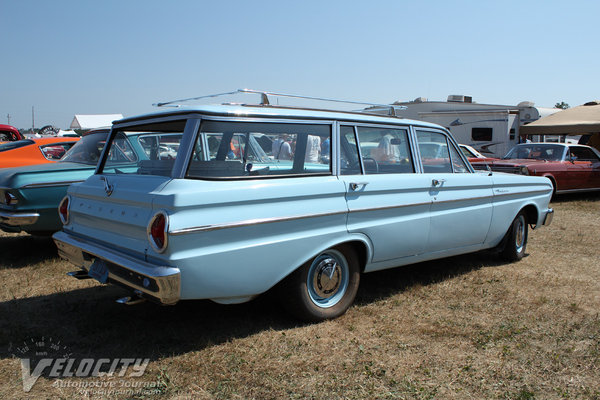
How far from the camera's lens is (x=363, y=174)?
162 inches

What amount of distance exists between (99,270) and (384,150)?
250 cm

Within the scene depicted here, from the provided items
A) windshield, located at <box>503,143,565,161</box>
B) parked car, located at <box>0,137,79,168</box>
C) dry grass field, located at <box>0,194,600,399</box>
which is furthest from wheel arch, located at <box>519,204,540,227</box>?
windshield, located at <box>503,143,565,161</box>

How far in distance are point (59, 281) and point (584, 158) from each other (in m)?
12.4

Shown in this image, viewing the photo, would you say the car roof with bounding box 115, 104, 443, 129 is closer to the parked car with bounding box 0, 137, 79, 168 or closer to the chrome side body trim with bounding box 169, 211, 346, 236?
the chrome side body trim with bounding box 169, 211, 346, 236

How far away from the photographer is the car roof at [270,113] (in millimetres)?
3399

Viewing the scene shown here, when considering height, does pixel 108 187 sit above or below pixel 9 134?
below

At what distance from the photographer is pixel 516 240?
578 cm

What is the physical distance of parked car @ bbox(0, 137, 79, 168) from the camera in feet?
24.8

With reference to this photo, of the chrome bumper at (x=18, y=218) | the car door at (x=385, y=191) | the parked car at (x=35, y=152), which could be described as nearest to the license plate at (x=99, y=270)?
the car door at (x=385, y=191)

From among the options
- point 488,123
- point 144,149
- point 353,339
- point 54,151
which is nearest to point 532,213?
point 353,339

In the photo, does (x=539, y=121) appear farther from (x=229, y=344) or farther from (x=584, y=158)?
(x=229, y=344)

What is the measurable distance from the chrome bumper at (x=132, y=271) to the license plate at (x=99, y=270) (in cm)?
3

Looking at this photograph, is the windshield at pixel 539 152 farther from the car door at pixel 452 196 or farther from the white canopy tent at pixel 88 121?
the white canopy tent at pixel 88 121

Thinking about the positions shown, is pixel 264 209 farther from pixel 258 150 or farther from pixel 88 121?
pixel 88 121
